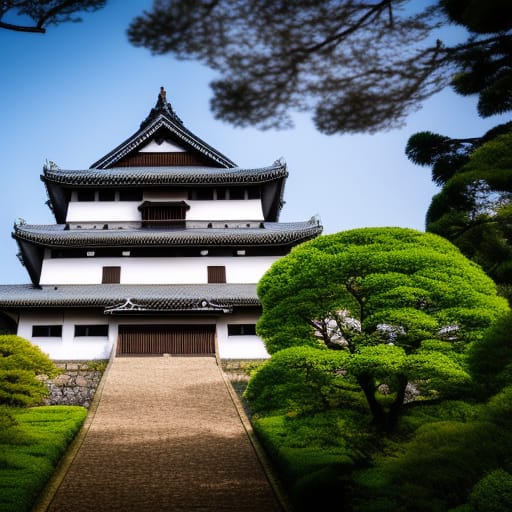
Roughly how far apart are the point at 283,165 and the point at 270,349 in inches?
813

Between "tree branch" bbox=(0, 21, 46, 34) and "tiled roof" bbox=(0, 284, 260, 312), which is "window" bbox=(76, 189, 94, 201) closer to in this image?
"tiled roof" bbox=(0, 284, 260, 312)

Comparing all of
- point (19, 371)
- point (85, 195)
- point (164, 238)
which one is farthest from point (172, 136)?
point (19, 371)

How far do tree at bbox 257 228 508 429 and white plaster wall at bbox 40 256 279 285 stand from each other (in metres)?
15.9

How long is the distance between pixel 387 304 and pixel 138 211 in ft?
77.5

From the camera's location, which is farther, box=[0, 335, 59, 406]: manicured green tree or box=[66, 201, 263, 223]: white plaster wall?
box=[66, 201, 263, 223]: white plaster wall

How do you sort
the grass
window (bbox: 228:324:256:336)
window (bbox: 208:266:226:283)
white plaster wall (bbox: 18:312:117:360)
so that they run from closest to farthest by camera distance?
the grass
white plaster wall (bbox: 18:312:117:360)
window (bbox: 228:324:256:336)
window (bbox: 208:266:226:283)

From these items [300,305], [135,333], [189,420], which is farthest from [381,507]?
[135,333]

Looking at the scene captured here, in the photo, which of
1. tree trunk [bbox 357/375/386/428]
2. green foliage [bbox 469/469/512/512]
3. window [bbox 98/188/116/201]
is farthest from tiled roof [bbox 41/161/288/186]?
green foliage [bbox 469/469/512/512]

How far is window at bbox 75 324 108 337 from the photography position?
24891 millimetres

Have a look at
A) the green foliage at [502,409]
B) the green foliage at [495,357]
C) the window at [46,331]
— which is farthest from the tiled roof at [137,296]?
the green foliage at [502,409]

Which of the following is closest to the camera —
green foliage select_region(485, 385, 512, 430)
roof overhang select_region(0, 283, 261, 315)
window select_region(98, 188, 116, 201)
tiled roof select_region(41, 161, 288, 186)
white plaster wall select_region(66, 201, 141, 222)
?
green foliage select_region(485, 385, 512, 430)

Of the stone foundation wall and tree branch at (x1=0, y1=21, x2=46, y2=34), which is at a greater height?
tree branch at (x1=0, y1=21, x2=46, y2=34)

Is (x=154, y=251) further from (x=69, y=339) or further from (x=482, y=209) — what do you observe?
(x=482, y=209)

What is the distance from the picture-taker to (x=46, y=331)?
81.8 feet
